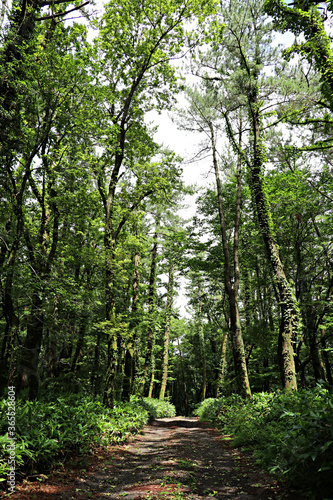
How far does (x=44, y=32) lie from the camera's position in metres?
8.24

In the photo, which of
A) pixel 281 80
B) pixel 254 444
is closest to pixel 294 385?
pixel 254 444

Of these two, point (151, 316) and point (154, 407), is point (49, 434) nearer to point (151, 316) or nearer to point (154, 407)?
point (151, 316)

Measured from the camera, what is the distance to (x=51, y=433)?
490 cm

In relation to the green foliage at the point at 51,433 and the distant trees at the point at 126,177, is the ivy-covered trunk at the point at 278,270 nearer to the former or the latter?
the distant trees at the point at 126,177

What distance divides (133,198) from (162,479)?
904cm

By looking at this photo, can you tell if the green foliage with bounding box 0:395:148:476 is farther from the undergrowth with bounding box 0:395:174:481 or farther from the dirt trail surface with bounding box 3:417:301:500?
the dirt trail surface with bounding box 3:417:301:500

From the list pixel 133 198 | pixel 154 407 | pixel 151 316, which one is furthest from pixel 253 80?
pixel 154 407

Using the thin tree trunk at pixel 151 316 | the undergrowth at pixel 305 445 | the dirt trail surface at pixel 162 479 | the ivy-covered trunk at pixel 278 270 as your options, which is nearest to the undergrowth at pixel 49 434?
the dirt trail surface at pixel 162 479

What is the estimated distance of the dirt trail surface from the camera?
12.6 ft

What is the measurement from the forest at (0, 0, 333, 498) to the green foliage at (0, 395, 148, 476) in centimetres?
4

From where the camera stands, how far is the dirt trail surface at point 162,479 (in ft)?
12.6

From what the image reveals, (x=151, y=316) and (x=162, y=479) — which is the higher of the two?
(x=151, y=316)

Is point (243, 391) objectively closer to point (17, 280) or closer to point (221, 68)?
point (17, 280)

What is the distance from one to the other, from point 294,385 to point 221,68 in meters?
12.8
